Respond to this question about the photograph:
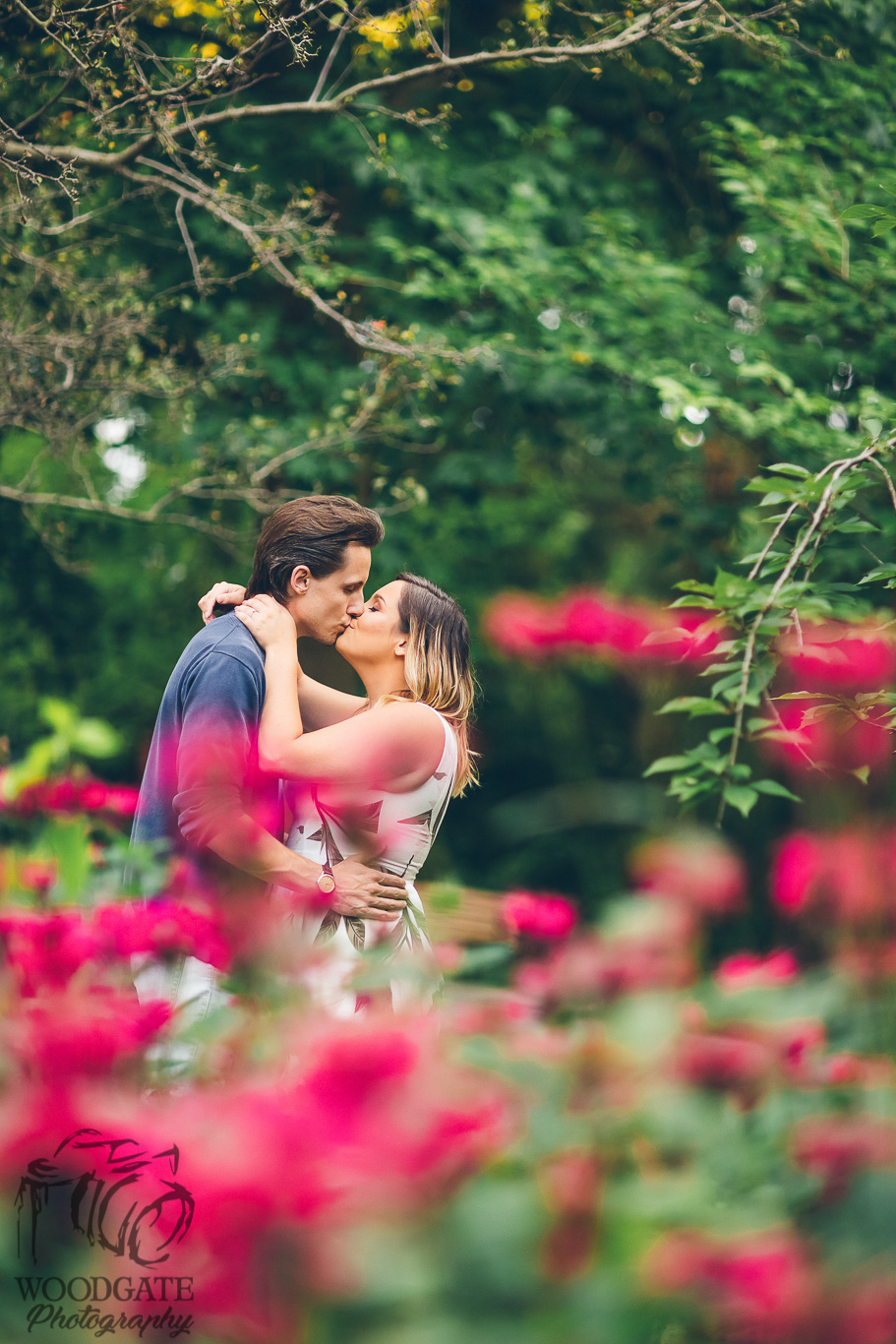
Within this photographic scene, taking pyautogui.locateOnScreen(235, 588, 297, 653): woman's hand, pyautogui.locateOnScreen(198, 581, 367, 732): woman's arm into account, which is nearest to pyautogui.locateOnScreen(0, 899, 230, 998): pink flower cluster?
pyautogui.locateOnScreen(235, 588, 297, 653): woman's hand

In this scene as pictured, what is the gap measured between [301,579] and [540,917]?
3.34 ft

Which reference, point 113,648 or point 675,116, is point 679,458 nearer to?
point 675,116

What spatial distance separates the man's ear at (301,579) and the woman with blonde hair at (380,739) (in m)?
0.07

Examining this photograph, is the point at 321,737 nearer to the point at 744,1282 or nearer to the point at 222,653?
the point at 222,653

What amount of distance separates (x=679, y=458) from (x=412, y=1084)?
483 cm

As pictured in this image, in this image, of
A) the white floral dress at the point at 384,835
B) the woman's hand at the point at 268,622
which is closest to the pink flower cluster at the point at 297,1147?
the white floral dress at the point at 384,835

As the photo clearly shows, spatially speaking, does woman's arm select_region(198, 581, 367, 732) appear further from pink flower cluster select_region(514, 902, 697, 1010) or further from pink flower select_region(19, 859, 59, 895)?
pink flower cluster select_region(514, 902, 697, 1010)

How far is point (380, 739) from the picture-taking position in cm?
233

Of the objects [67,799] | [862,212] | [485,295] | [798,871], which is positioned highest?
[862,212]

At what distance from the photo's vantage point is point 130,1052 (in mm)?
839

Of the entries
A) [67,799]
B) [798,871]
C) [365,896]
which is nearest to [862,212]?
[798,871]

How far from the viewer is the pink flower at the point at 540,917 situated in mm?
1935

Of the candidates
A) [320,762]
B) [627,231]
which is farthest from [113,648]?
[320,762]

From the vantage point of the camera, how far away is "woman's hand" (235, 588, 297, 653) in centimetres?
244
